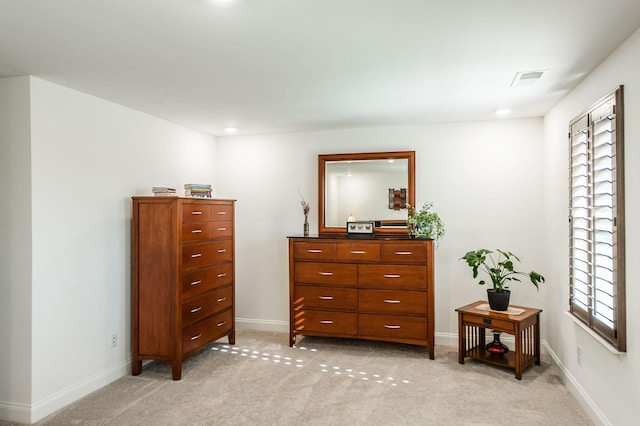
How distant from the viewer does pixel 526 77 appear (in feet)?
9.94

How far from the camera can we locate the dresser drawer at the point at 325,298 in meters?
4.34

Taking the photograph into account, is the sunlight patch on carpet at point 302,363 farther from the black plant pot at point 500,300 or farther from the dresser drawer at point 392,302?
the black plant pot at point 500,300

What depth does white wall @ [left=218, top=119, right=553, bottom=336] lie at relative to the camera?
4.42 m

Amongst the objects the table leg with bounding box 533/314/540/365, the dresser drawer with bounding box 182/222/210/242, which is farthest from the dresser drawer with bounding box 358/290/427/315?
the dresser drawer with bounding box 182/222/210/242

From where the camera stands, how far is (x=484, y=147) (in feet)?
14.8

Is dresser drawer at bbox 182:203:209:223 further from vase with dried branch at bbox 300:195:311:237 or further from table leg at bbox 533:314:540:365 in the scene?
table leg at bbox 533:314:540:365

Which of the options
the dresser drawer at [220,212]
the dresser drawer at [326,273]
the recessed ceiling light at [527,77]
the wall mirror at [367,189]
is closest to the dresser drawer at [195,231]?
the dresser drawer at [220,212]

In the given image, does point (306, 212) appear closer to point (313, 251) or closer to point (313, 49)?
point (313, 251)

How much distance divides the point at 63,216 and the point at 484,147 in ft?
13.2

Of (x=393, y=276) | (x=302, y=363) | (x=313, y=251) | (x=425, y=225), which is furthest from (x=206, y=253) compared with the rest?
(x=425, y=225)

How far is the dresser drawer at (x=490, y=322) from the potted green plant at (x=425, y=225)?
92cm

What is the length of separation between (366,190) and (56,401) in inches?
135

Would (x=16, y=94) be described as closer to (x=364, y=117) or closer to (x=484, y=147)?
(x=364, y=117)

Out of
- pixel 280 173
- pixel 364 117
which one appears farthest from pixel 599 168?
pixel 280 173
